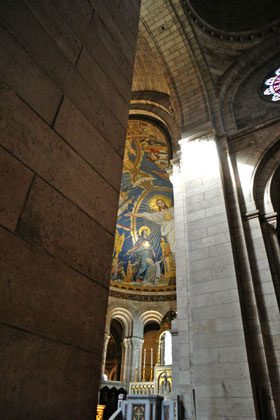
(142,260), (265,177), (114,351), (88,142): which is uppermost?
(142,260)

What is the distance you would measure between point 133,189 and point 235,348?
40.1ft

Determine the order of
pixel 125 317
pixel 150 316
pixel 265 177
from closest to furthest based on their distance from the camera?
pixel 265 177, pixel 125 317, pixel 150 316

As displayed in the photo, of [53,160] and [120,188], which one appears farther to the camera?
[120,188]

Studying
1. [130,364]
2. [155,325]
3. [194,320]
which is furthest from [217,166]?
[155,325]

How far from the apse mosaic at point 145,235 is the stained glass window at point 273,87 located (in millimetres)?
7951

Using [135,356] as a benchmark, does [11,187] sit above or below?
below

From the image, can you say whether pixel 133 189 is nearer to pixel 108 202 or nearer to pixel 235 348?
pixel 235 348

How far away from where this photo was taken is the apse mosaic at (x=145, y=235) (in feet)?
52.5

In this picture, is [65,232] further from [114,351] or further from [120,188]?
[114,351]

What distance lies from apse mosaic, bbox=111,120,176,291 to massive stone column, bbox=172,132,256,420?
902 cm

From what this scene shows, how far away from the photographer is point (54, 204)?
1.47m

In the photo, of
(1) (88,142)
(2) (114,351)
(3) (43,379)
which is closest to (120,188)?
(1) (88,142)

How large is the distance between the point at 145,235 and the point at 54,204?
15.7 m

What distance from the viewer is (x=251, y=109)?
25.2 feet
